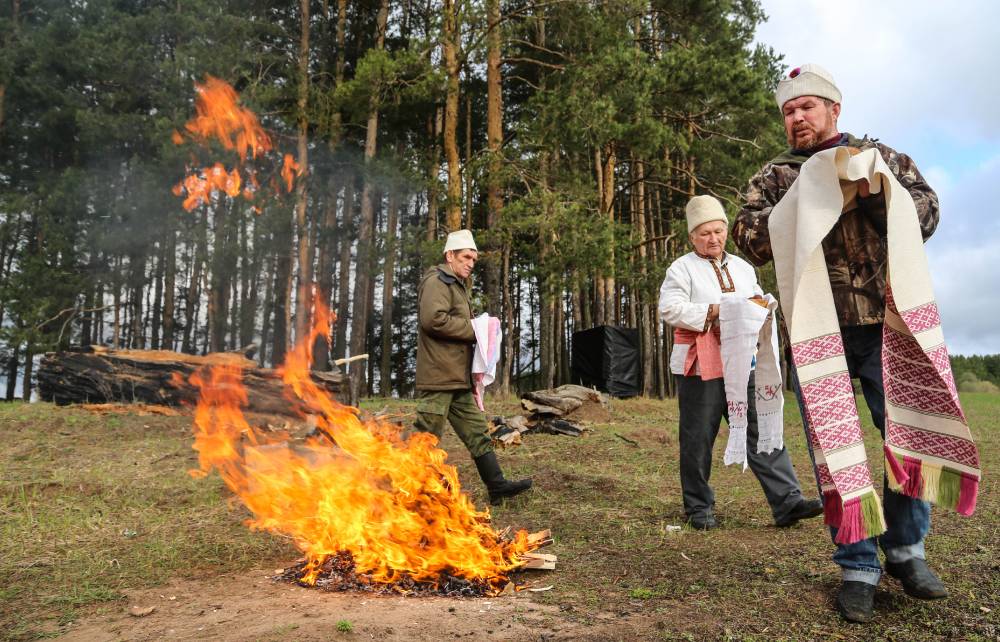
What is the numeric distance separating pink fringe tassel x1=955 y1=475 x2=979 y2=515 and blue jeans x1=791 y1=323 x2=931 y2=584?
24 cm

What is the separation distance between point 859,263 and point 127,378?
11.2 meters

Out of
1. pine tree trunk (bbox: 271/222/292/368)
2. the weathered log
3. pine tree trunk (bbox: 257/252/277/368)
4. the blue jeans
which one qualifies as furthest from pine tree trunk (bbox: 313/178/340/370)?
→ the blue jeans

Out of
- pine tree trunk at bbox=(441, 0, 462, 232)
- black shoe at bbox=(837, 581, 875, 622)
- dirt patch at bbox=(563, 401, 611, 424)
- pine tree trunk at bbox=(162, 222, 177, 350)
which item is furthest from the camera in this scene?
pine tree trunk at bbox=(162, 222, 177, 350)

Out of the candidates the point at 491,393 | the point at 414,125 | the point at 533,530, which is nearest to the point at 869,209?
the point at 533,530

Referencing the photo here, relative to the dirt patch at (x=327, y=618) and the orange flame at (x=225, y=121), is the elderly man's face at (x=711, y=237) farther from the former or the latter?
the orange flame at (x=225, y=121)

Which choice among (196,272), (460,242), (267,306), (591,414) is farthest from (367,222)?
(267,306)

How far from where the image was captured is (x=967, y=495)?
255 cm

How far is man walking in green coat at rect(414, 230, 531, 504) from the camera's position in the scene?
5062 millimetres

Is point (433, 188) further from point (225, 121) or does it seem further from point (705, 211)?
point (705, 211)

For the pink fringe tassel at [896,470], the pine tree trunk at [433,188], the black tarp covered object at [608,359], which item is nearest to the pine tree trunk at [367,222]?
the pine tree trunk at [433,188]

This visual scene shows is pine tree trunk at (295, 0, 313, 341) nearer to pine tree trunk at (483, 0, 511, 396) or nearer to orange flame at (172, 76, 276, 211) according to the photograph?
orange flame at (172, 76, 276, 211)

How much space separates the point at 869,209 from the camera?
2877 mm

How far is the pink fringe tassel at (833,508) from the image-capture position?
2.69 metres

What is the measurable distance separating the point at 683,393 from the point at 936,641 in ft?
7.31
